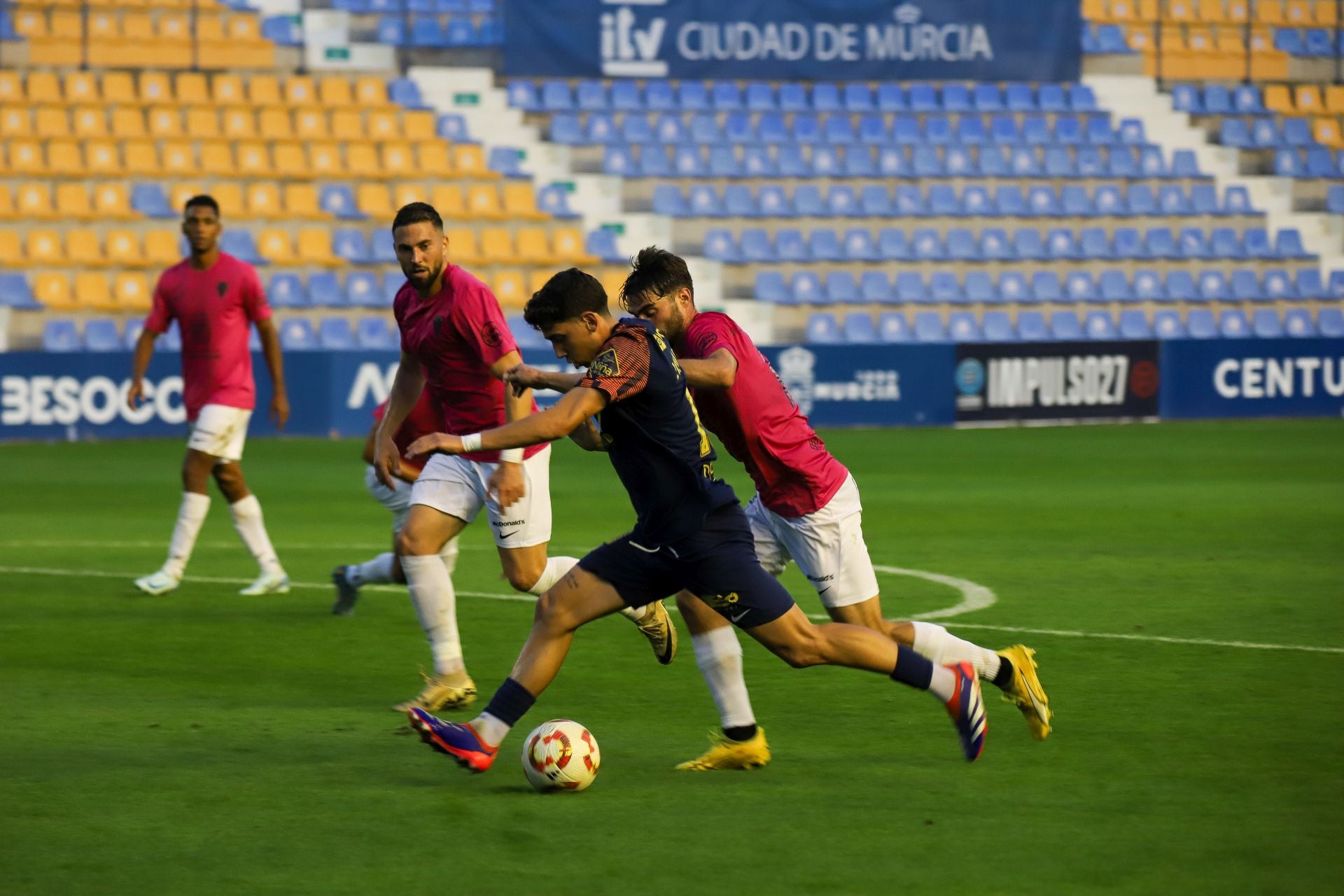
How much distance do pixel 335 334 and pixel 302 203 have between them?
261 cm

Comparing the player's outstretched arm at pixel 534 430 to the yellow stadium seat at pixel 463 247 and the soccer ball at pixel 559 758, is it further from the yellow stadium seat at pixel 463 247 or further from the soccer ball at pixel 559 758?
the yellow stadium seat at pixel 463 247

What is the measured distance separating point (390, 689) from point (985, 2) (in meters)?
23.4

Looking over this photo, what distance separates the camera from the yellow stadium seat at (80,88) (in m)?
25.5

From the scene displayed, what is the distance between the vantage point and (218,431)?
10414 millimetres

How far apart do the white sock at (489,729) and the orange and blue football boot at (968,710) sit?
144 cm

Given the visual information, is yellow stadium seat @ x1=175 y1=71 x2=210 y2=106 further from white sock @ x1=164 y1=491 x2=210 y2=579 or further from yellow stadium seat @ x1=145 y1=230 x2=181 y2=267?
white sock @ x1=164 y1=491 x2=210 y2=579

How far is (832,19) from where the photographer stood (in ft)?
93.1

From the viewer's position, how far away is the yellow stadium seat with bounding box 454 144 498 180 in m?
26.6

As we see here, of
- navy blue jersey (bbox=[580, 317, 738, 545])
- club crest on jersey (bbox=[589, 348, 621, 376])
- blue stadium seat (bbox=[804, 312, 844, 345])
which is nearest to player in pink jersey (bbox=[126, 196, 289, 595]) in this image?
navy blue jersey (bbox=[580, 317, 738, 545])

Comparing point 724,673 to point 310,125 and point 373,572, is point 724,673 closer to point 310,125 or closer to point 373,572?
point 373,572

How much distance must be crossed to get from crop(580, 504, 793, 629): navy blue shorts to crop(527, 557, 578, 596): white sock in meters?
1.56

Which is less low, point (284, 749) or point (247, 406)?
point (247, 406)

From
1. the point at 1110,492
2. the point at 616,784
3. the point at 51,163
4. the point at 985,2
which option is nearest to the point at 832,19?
the point at 985,2

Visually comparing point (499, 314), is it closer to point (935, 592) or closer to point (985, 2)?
point (935, 592)
